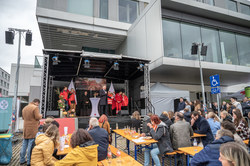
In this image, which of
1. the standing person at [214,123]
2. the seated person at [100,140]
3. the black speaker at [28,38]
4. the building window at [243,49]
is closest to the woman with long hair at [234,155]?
the seated person at [100,140]

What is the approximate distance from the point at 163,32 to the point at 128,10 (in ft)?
24.9

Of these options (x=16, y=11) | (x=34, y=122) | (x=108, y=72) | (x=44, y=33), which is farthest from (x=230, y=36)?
(x=16, y=11)

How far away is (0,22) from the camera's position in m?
12.1

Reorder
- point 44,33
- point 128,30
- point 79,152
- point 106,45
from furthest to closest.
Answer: point 106,45
point 128,30
point 44,33
point 79,152

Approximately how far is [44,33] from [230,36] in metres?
15.4

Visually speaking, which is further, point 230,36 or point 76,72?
point 230,36

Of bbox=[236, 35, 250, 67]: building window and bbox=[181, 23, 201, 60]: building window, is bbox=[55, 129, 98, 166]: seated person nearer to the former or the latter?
bbox=[181, 23, 201, 60]: building window

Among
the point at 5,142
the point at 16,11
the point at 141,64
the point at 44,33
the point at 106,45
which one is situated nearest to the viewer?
the point at 5,142

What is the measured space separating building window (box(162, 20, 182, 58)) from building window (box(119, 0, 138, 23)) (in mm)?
6042

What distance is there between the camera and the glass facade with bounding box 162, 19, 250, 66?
10.0 metres

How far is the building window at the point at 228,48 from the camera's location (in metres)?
11.7

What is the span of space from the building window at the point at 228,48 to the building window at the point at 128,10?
26.6ft

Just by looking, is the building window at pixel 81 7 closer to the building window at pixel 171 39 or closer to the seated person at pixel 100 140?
the building window at pixel 171 39

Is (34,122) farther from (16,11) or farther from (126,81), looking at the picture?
(16,11)
